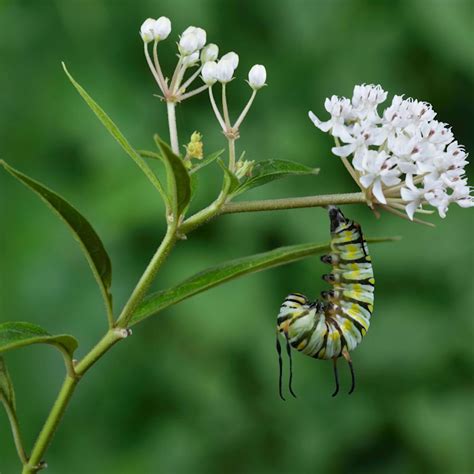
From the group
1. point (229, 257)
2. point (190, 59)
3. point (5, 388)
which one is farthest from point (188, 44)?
point (229, 257)

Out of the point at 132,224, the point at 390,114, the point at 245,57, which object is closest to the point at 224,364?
the point at 132,224

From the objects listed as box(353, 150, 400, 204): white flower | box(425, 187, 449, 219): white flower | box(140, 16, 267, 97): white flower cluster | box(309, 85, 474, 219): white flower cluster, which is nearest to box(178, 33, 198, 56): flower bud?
box(140, 16, 267, 97): white flower cluster

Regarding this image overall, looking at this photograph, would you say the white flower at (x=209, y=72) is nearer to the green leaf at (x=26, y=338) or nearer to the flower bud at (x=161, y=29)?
the flower bud at (x=161, y=29)

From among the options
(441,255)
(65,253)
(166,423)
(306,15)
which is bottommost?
(166,423)

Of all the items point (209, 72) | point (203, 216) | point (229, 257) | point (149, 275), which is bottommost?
point (149, 275)

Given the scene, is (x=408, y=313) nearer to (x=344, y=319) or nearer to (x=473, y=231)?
(x=473, y=231)

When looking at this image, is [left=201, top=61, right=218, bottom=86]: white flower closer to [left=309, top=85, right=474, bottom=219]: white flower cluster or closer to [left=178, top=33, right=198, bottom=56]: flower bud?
[left=178, top=33, right=198, bottom=56]: flower bud

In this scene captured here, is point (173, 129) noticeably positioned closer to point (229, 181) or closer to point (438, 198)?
point (229, 181)

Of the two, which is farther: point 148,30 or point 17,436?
point 148,30
